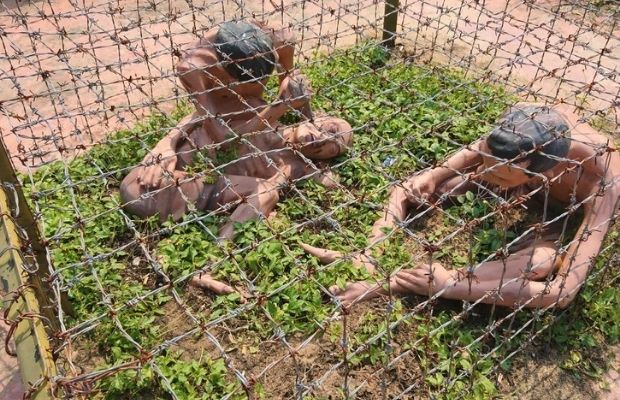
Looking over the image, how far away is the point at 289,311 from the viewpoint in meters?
2.68

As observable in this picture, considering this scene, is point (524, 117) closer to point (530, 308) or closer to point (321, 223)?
point (530, 308)

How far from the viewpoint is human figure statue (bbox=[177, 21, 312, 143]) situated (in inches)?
114

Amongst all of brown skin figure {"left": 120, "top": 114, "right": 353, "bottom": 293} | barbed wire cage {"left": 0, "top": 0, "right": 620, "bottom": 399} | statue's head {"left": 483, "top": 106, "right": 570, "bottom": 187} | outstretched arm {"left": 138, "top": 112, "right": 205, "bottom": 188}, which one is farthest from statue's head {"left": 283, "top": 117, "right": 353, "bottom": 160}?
statue's head {"left": 483, "top": 106, "right": 570, "bottom": 187}

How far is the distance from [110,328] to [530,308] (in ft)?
5.53

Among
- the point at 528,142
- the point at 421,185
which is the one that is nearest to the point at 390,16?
the point at 421,185

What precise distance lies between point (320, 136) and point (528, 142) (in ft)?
3.66

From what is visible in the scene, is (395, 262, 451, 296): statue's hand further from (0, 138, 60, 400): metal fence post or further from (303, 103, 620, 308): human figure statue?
(0, 138, 60, 400): metal fence post

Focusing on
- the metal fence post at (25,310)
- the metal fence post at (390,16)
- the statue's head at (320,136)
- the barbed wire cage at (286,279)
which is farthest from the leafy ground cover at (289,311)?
the metal fence post at (390,16)

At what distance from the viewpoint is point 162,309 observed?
9.12 feet

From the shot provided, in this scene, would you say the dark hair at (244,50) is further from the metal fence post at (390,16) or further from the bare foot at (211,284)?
the metal fence post at (390,16)

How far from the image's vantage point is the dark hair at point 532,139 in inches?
99.1

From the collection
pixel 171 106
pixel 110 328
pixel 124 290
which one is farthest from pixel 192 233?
pixel 171 106

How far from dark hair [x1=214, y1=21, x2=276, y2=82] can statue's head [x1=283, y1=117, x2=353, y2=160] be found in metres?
0.42

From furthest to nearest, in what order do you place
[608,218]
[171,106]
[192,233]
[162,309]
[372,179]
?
1. [171,106]
2. [372,179]
3. [192,233]
4. [162,309]
5. [608,218]
